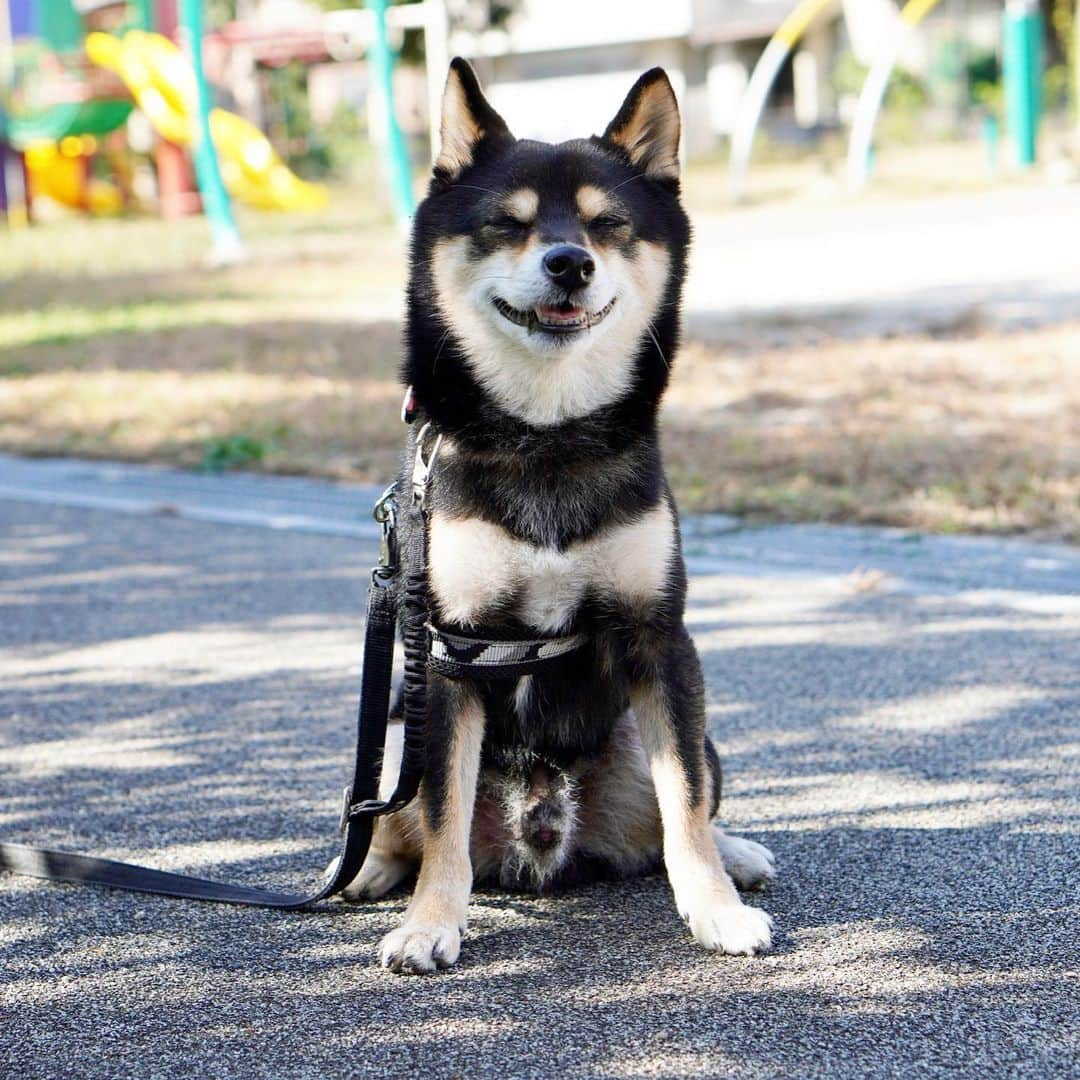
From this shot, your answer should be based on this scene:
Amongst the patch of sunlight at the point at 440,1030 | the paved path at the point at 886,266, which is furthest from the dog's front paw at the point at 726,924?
→ the paved path at the point at 886,266

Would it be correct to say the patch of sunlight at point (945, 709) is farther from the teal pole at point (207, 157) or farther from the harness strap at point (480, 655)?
the teal pole at point (207, 157)

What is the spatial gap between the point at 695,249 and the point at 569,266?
1072 centimetres

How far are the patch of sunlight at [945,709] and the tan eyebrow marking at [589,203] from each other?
1.86 m

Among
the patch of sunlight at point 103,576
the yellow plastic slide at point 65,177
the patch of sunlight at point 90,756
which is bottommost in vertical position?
the patch of sunlight at point 90,756

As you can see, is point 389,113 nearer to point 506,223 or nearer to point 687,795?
point 506,223

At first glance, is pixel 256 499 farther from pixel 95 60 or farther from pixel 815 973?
pixel 95 60

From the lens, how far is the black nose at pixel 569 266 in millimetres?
2936

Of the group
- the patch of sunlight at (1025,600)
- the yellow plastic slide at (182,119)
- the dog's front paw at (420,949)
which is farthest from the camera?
the yellow plastic slide at (182,119)

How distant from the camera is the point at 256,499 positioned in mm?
7555

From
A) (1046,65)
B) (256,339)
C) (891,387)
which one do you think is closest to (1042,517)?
(891,387)

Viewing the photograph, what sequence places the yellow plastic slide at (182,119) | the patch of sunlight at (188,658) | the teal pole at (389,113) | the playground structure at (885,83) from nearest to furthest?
the patch of sunlight at (188,658) < the teal pole at (389,113) < the playground structure at (885,83) < the yellow plastic slide at (182,119)

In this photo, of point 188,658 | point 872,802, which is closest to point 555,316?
point 872,802

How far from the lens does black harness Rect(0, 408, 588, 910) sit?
294 centimetres

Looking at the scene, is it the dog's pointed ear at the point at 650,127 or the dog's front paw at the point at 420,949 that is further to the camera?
the dog's pointed ear at the point at 650,127
